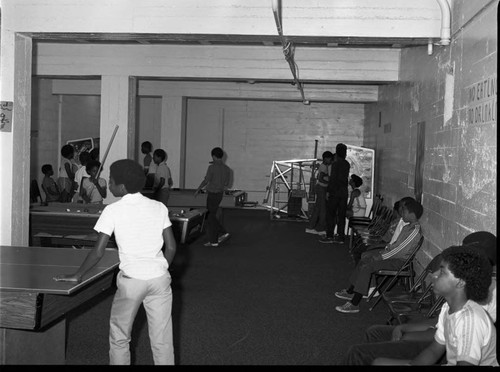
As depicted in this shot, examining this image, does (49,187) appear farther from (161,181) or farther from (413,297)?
(413,297)

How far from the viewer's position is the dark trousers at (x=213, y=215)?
33.6 feet

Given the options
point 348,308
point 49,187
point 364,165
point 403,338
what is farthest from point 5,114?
point 364,165

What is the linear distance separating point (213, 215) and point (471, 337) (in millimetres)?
7363

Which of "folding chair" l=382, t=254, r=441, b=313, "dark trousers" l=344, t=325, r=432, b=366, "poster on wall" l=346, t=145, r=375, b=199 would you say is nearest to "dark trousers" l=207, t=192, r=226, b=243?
"poster on wall" l=346, t=145, r=375, b=199

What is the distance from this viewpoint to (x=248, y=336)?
5461mm

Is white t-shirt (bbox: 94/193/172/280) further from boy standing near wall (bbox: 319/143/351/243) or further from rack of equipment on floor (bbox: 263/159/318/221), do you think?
rack of equipment on floor (bbox: 263/159/318/221)

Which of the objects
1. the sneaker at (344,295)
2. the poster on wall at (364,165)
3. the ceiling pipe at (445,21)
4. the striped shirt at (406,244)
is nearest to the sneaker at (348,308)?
the sneaker at (344,295)

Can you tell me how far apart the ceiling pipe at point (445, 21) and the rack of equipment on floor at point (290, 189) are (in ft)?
25.3

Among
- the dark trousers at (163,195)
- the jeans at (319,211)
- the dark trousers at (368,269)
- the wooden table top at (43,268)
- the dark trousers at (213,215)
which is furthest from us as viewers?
the jeans at (319,211)

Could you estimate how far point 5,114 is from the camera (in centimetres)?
674

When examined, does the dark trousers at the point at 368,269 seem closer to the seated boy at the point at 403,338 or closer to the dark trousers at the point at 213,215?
the seated boy at the point at 403,338

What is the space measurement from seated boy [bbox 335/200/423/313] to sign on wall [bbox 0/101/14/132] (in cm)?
362

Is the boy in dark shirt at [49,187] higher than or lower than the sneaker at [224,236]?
higher

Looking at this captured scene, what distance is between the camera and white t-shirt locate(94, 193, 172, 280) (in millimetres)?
3818
